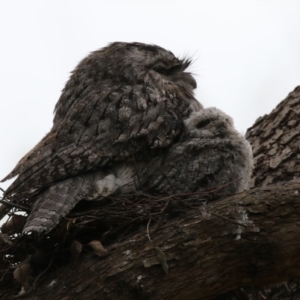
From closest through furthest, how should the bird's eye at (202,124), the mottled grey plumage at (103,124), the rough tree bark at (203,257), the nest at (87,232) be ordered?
the rough tree bark at (203,257) → the nest at (87,232) → the mottled grey plumage at (103,124) → the bird's eye at (202,124)

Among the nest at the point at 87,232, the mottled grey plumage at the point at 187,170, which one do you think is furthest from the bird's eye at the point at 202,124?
the nest at the point at 87,232

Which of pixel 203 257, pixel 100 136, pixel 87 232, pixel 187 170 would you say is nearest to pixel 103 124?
pixel 100 136

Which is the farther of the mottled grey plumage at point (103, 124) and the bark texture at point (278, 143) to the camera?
the bark texture at point (278, 143)

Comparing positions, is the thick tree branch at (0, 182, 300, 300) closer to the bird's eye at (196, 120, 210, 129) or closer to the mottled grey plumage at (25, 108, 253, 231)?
the mottled grey plumage at (25, 108, 253, 231)

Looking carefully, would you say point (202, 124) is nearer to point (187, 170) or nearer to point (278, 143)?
point (187, 170)

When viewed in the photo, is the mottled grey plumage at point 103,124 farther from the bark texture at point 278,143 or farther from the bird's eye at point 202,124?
the bark texture at point 278,143

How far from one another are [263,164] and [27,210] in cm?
163

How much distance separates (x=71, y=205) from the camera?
9.97 ft

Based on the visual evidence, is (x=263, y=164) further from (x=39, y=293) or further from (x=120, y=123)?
(x=39, y=293)

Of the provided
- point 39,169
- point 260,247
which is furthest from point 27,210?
point 260,247

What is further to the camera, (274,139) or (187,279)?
(274,139)

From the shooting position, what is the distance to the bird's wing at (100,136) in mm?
3170

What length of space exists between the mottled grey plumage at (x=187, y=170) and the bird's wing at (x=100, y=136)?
6cm

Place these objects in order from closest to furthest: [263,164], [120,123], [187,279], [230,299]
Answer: [187,279]
[230,299]
[120,123]
[263,164]
